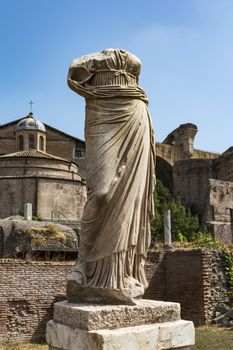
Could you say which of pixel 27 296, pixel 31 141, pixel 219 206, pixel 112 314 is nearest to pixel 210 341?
pixel 27 296

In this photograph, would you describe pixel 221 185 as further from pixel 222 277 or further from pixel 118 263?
pixel 118 263

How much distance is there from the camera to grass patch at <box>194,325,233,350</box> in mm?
9391

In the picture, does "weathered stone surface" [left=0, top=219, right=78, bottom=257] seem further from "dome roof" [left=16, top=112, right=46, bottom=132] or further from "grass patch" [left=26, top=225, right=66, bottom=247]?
"dome roof" [left=16, top=112, right=46, bottom=132]

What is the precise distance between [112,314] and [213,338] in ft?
28.7

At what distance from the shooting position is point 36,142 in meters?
36.4

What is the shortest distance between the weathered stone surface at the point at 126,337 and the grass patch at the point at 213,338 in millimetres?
7045

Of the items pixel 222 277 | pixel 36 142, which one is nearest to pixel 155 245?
pixel 222 277

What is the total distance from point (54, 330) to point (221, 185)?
3263cm

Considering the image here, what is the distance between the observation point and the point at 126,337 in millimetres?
2609

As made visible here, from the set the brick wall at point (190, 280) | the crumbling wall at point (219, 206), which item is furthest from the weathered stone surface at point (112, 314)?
the crumbling wall at point (219, 206)

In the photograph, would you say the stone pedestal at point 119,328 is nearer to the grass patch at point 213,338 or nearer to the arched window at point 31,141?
the grass patch at point 213,338

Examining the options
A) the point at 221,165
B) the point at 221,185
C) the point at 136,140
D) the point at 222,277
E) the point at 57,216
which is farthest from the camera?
the point at 221,165

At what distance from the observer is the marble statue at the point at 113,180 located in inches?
117

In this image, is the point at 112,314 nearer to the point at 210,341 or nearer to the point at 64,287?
the point at 210,341
